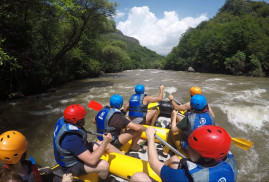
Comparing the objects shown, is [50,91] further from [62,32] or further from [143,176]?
[143,176]

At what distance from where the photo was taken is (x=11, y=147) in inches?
65.4

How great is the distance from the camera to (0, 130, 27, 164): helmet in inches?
64.6

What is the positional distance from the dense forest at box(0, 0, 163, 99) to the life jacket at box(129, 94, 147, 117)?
3690 mm

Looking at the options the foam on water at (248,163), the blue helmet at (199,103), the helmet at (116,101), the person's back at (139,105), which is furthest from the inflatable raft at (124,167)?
the foam on water at (248,163)

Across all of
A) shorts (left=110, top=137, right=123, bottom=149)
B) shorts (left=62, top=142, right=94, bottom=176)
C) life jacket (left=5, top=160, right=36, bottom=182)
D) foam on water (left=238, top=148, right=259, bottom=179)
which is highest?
life jacket (left=5, top=160, right=36, bottom=182)

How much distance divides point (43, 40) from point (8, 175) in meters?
12.5

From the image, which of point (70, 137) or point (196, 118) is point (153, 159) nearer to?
point (70, 137)

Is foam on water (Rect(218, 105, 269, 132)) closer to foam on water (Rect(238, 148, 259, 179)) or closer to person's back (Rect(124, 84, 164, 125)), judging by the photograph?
foam on water (Rect(238, 148, 259, 179))

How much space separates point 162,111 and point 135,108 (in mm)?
1754

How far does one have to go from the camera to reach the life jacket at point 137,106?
411 cm

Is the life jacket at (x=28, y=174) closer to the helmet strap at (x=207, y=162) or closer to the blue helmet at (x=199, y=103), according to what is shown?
the helmet strap at (x=207, y=162)

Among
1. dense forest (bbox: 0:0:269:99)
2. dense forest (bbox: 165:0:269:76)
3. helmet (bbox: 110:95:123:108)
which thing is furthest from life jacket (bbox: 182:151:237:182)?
dense forest (bbox: 165:0:269:76)

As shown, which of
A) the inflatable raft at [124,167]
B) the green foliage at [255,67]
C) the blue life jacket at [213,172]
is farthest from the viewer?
the green foliage at [255,67]

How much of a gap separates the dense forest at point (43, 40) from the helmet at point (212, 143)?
5.21 meters
